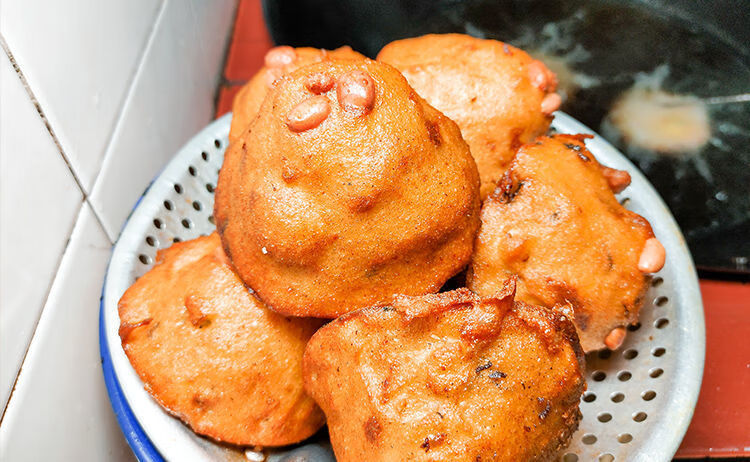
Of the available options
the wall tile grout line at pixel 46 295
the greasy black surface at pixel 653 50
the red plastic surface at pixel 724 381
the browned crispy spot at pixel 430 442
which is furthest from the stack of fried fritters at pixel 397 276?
the red plastic surface at pixel 724 381

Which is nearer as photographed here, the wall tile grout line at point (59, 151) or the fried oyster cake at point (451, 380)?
the fried oyster cake at point (451, 380)

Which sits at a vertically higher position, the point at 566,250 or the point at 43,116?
the point at 43,116

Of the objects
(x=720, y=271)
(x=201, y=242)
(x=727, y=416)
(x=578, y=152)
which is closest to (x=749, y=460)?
(x=727, y=416)

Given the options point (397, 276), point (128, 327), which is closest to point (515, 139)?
point (397, 276)

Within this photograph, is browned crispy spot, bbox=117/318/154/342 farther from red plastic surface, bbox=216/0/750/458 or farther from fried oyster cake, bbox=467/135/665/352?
red plastic surface, bbox=216/0/750/458

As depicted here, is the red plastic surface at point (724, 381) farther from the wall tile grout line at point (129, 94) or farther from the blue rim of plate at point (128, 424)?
the wall tile grout line at point (129, 94)

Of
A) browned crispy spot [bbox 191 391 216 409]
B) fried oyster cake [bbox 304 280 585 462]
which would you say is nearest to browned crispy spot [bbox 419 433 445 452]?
fried oyster cake [bbox 304 280 585 462]

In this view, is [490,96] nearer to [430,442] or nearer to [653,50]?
[653,50]

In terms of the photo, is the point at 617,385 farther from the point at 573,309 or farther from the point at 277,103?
the point at 277,103
